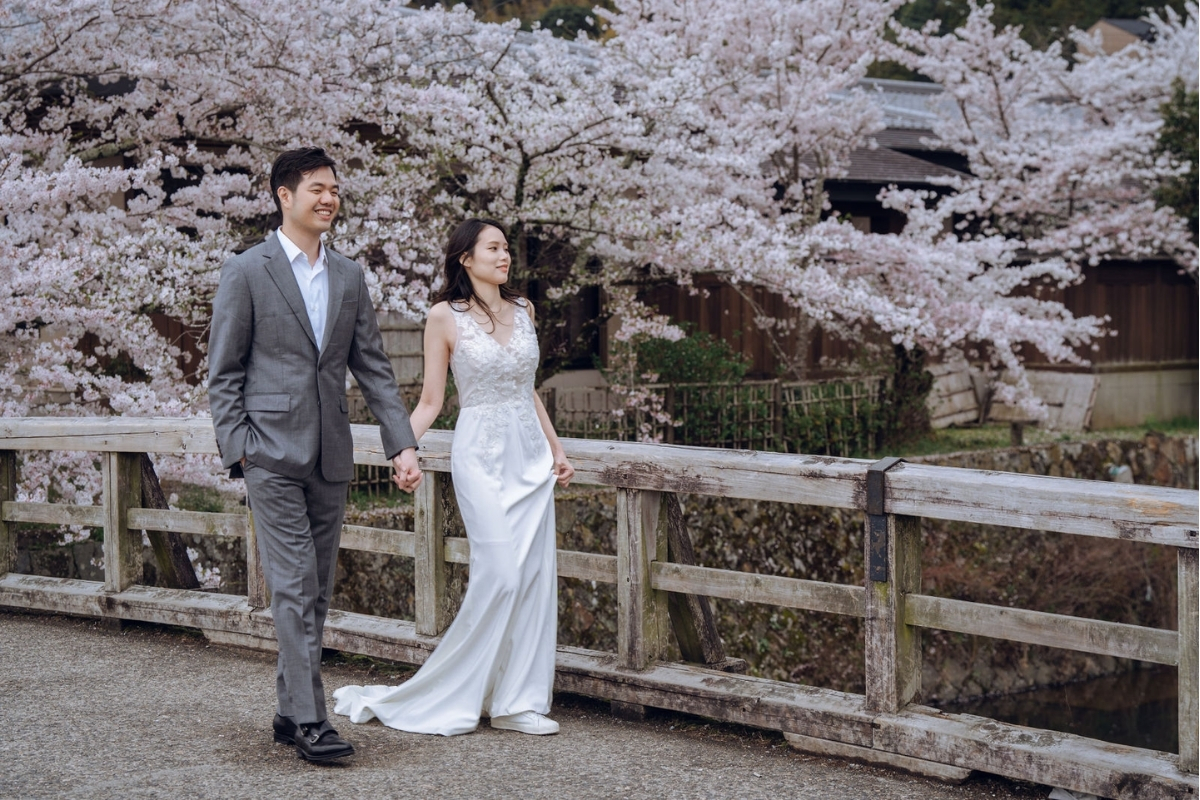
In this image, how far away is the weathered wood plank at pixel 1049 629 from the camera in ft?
12.5

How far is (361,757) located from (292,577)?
26.2 inches

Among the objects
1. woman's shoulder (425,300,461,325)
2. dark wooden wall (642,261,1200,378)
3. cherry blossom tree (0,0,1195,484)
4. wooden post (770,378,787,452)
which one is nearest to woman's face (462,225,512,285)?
woman's shoulder (425,300,461,325)

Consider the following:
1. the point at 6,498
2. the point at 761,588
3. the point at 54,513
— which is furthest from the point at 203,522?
the point at 761,588

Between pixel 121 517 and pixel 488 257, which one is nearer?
pixel 488 257

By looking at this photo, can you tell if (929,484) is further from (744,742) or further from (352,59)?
(352,59)

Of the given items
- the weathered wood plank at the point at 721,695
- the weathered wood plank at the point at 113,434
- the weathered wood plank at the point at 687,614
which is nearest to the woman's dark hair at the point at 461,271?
the weathered wood plank at the point at 687,614

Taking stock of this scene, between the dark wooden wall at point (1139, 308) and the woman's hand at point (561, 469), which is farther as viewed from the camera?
the dark wooden wall at point (1139, 308)

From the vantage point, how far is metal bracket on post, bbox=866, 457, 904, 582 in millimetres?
4312

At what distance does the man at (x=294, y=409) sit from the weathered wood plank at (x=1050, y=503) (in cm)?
171

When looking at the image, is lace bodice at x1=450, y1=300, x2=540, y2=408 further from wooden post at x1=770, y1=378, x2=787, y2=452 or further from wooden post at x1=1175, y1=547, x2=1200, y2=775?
wooden post at x1=770, y1=378, x2=787, y2=452

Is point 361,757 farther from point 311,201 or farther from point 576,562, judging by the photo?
point 311,201

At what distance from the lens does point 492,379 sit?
4848mm

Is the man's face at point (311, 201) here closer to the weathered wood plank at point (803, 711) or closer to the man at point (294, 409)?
the man at point (294, 409)

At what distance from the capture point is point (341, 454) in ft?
14.4
